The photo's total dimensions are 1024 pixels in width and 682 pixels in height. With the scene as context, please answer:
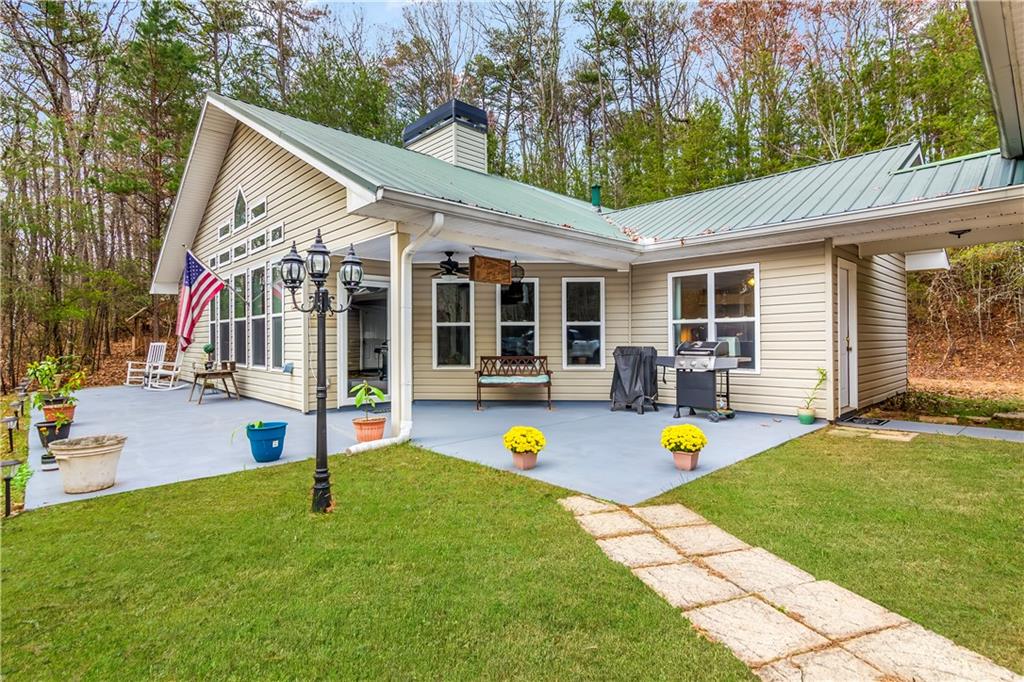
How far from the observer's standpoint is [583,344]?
8188mm

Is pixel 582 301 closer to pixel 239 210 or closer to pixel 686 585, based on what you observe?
pixel 686 585

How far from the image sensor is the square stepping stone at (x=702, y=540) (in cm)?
272

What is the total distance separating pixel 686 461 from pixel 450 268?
14.2 ft

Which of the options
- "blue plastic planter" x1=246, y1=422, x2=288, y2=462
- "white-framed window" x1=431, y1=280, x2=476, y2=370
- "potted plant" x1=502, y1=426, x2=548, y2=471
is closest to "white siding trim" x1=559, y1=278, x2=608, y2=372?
"white-framed window" x1=431, y1=280, x2=476, y2=370

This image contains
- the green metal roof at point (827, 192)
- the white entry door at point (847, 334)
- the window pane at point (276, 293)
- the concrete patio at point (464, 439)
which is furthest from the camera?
the window pane at point (276, 293)

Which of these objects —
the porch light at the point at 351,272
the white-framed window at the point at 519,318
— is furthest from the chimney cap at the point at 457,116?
the porch light at the point at 351,272

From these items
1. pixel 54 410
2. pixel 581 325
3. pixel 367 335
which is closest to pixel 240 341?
pixel 367 335

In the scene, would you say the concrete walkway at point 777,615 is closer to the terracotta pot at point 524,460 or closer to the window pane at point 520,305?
the terracotta pot at point 524,460

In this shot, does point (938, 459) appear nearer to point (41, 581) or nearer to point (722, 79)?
point (41, 581)

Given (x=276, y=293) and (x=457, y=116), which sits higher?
(x=457, y=116)

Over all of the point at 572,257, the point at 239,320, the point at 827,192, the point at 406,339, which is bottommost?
the point at 406,339

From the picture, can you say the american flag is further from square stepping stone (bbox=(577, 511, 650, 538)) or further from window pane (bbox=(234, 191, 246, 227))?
square stepping stone (bbox=(577, 511, 650, 538))

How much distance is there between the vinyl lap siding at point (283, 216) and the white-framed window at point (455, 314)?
5.61ft

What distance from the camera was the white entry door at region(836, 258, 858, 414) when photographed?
21.1 ft
